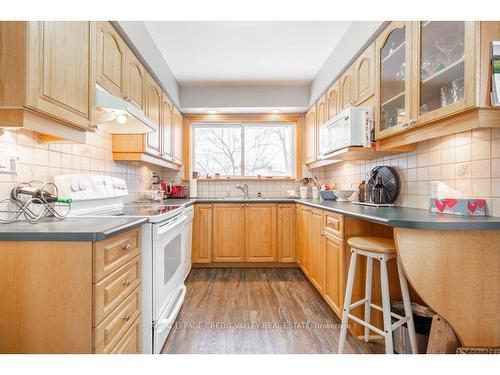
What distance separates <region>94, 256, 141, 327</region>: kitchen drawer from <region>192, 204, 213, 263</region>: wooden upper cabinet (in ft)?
6.38

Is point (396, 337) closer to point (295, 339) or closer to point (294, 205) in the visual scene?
point (295, 339)

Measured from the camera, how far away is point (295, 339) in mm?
1807

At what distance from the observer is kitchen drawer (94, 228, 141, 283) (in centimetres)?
101

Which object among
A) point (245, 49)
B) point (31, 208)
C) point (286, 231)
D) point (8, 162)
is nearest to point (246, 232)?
point (286, 231)

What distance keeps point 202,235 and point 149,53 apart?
2.11m

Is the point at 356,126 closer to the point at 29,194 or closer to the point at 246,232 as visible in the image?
the point at 246,232

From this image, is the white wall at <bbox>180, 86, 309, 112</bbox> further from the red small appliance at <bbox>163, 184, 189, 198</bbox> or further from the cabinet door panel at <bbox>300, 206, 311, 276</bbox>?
the cabinet door panel at <bbox>300, 206, 311, 276</bbox>

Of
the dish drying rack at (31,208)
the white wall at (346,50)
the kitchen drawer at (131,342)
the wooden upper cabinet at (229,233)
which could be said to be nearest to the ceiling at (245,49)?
the white wall at (346,50)

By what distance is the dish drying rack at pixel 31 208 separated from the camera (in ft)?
4.15

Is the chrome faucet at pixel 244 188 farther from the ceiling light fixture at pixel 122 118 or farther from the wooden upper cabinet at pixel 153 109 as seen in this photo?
the ceiling light fixture at pixel 122 118

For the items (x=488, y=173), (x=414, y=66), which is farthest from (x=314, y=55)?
(x=488, y=173)

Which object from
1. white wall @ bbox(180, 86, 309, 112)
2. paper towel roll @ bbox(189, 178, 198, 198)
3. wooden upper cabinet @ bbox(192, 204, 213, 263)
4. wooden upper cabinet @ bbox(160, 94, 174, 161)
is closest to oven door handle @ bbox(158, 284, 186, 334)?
wooden upper cabinet @ bbox(192, 204, 213, 263)

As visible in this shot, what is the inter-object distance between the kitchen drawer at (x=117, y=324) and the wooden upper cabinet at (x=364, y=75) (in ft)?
7.04

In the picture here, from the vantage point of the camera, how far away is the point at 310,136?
142 inches
